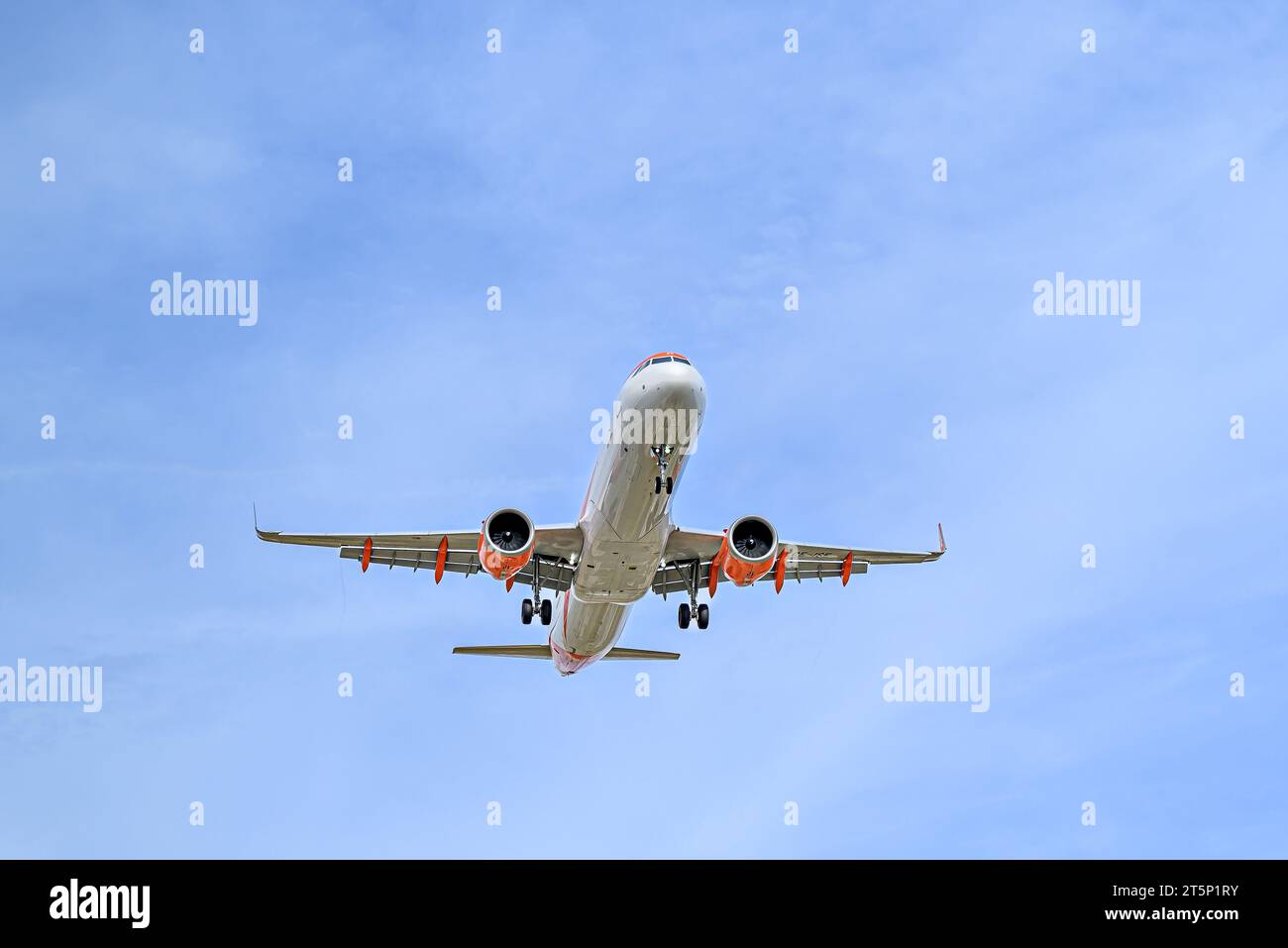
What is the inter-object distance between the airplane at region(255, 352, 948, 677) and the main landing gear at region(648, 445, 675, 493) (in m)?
0.05

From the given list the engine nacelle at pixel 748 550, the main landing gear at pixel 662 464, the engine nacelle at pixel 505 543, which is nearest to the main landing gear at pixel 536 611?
the engine nacelle at pixel 505 543

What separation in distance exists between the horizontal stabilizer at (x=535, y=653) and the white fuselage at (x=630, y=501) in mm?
5300

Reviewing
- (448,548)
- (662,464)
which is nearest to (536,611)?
(448,548)

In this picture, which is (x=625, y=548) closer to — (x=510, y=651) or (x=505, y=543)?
(x=505, y=543)

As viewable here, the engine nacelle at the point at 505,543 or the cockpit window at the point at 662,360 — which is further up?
the cockpit window at the point at 662,360

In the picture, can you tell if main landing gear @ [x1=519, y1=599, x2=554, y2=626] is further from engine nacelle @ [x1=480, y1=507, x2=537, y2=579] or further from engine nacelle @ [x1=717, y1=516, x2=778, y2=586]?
engine nacelle @ [x1=717, y1=516, x2=778, y2=586]

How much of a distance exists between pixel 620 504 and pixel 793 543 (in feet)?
33.2

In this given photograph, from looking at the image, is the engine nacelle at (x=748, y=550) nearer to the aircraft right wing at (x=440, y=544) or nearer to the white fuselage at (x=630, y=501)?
the white fuselage at (x=630, y=501)

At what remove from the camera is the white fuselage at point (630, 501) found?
3838 centimetres

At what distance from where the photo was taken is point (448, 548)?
4806 cm

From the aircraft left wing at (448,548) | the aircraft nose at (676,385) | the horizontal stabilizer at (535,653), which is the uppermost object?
the aircraft nose at (676,385)

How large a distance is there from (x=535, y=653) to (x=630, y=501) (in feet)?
56.8
